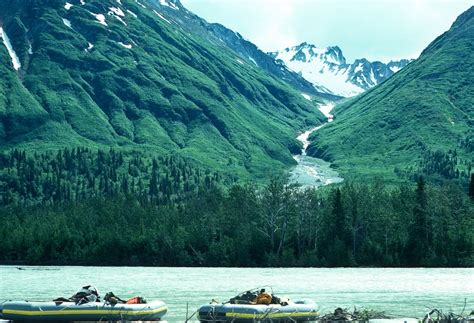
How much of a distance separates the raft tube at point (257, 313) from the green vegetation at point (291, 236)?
108 meters

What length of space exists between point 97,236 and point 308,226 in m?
53.7

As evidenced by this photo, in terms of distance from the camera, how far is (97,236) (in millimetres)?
194500

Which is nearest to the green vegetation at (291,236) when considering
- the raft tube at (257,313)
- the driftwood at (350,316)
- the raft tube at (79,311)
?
the raft tube at (257,313)

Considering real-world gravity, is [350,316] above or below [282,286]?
below

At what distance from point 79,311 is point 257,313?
14.1 meters

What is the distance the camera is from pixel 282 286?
4473 inches

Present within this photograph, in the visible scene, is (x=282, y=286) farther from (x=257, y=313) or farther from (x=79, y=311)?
(x=79, y=311)

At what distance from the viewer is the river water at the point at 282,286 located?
8662cm

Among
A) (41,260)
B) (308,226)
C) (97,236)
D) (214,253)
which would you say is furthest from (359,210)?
(41,260)

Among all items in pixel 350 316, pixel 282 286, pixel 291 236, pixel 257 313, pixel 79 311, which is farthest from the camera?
pixel 291 236

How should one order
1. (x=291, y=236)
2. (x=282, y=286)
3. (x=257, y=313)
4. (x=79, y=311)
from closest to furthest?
(x=257, y=313)
(x=79, y=311)
(x=282, y=286)
(x=291, y=236)

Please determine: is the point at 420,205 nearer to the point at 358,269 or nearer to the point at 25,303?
the point at 358,269

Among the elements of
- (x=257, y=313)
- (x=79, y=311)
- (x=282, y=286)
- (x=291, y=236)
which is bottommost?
(x=79, y=311)

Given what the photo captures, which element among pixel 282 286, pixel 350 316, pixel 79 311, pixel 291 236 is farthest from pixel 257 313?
pixel 291 236
